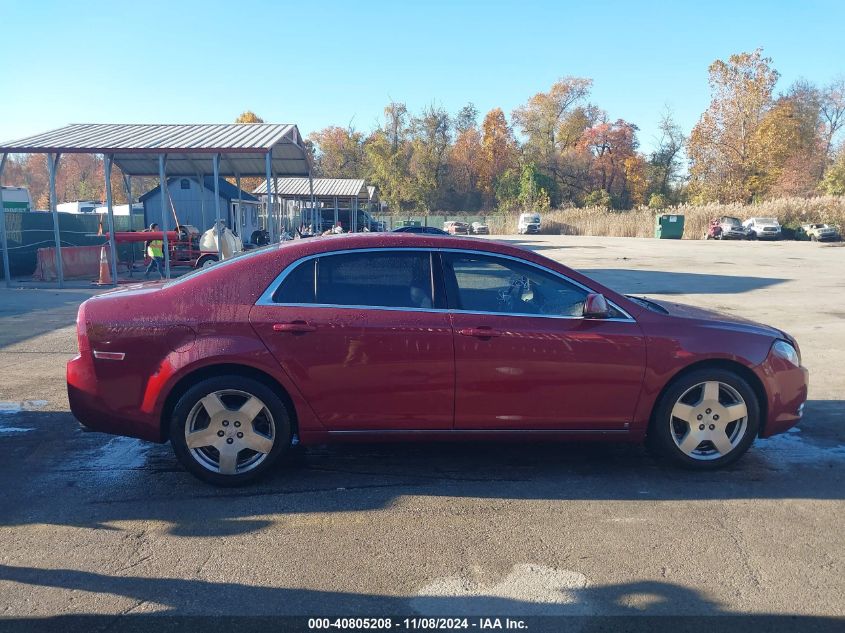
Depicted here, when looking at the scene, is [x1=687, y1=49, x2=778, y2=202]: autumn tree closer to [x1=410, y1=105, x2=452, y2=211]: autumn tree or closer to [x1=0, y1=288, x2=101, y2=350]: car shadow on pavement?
[x1=410, y1=105, x2=452, y2=211]: autumn tree

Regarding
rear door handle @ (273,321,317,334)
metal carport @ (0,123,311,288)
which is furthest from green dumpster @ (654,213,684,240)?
rear door handle @ (273,321,317,334)

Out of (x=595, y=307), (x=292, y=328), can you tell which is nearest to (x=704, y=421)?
(x=595, y=307)

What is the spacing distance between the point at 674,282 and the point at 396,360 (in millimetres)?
15676

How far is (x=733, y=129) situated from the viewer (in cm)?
6322

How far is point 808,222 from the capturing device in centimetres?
5019

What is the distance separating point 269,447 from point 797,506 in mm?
3430

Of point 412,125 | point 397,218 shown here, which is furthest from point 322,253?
point 412,125

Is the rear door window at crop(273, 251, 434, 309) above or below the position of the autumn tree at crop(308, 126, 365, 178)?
below

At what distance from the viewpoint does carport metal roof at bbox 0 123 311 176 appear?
15273 mm

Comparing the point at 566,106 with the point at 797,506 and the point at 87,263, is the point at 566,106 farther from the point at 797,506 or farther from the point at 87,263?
the point at 797,506

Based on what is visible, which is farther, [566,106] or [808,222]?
[566,106]

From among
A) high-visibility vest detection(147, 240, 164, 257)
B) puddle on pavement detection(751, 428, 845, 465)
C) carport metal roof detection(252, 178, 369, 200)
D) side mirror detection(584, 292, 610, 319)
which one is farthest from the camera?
carport metal roof detection(252, 178, 369, 200)

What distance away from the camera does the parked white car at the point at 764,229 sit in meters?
47.1

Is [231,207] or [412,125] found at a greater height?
[412,125]
